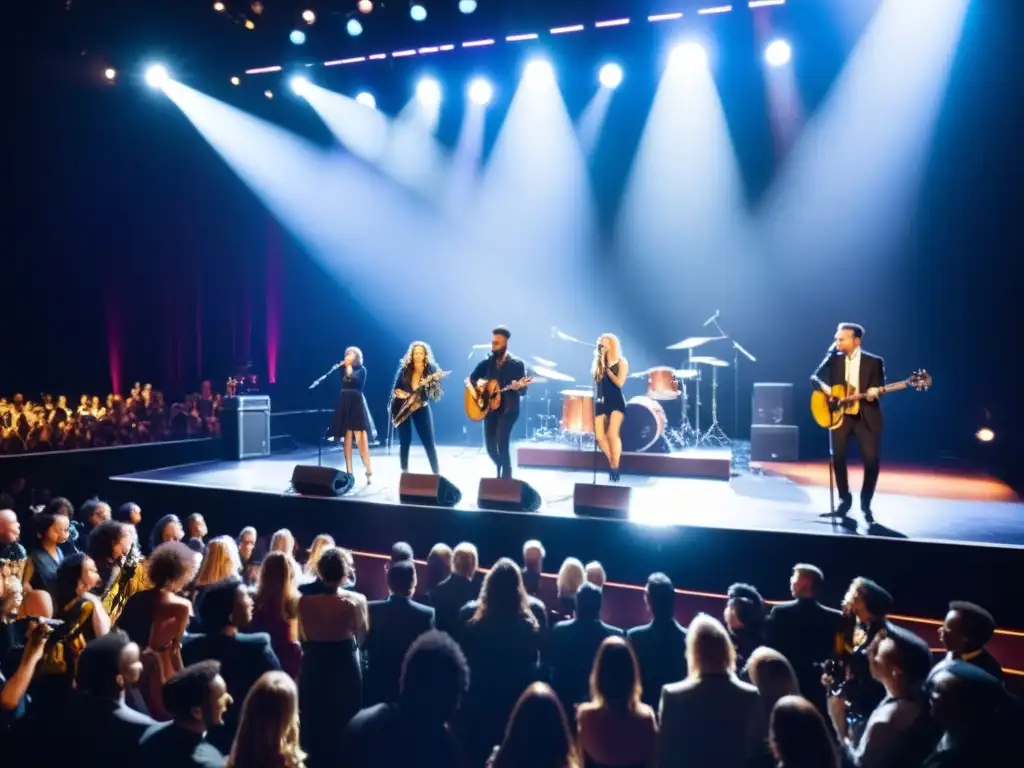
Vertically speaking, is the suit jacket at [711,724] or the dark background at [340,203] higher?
the dark background at [340,203]

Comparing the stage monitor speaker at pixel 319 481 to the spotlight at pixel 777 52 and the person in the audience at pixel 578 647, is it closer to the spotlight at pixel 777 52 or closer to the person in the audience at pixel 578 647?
the person in the audience at pixel 578 647

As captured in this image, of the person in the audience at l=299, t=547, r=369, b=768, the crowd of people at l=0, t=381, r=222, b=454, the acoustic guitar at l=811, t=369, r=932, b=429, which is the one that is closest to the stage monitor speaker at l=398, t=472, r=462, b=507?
the person in the audience at l=299, t=547, r=369, b=768

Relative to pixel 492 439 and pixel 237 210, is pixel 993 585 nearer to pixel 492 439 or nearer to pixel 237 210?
pixel 492 439

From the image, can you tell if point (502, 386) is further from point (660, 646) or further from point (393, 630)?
point (660, 646)

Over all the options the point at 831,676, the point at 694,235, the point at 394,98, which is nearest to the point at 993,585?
the point at 831,676

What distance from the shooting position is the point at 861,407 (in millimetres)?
5867

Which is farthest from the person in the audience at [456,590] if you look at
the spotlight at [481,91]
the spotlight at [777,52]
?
the spotlight at [481,91]

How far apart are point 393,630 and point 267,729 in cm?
126

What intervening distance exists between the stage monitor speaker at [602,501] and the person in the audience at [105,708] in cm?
407

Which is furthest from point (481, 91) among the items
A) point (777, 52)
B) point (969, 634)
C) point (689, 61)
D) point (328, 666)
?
point (969, 634)

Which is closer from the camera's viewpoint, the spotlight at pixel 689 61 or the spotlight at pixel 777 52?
the spotlight at pixel 777 52

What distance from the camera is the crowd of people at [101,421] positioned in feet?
33.6

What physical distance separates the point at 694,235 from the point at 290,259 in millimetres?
8415

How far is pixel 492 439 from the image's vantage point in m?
7.13
